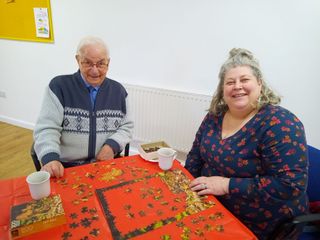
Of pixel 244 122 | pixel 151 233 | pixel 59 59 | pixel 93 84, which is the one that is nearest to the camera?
pixel 151 233

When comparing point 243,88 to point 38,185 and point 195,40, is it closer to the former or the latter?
point 38,185

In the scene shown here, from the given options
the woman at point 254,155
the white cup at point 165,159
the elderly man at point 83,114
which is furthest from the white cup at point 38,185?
the woman at point 254,155

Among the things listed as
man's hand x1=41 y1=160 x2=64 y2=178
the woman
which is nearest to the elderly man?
man's hand x1=41 y1=160 x2=64 y2=178

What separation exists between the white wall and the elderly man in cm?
98

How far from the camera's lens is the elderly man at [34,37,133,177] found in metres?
1.39

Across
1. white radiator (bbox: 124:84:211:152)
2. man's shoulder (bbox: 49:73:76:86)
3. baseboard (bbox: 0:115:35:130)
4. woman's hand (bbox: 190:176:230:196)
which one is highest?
man's shoulder (bbox: 49:73:76:86)

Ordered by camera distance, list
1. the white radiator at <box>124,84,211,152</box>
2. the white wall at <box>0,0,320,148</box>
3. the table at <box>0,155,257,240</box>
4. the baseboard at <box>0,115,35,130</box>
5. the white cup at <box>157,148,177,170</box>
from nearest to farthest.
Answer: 1. the table at <box>0,155,257,240</box>
2. the white cup at <box>157,148,177,170</box>
3. the white wall at <box>0,0,320,148</box>
4. the white radiator at <box>124,84,211,152</box>
5. the baseboard at <box>0,115,35,130</box>

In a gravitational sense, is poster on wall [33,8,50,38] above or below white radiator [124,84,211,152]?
above

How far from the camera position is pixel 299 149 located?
1021 millimetres

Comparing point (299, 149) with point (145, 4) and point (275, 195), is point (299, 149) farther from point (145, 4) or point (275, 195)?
point (145, 4)

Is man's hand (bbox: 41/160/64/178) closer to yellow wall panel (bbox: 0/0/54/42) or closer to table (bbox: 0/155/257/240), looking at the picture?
table (bbox: 0/155/257/240)

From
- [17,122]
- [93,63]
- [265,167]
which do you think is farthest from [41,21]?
[265,167]

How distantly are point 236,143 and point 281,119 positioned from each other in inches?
9.0

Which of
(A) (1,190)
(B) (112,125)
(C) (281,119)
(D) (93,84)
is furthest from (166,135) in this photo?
(A) (1,190)
